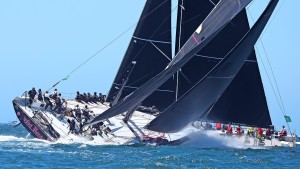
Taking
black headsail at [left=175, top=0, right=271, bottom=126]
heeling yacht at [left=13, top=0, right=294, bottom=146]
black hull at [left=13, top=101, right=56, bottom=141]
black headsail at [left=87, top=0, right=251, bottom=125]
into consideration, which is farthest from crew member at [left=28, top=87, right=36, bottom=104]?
black headsail at [left=175, top=0, right=271, bottom=126]

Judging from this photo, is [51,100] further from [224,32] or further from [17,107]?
[224,32]

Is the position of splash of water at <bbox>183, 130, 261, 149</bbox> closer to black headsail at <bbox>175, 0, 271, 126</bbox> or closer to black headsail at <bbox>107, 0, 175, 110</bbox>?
black headsail at <bbox>175, 0, 271, 126</bbox>

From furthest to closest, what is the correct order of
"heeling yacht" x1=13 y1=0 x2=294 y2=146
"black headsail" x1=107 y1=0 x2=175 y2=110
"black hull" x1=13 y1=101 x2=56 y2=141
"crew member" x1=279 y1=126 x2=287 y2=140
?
1. "black headsail" x1=107 y1=0 x2=175 y2=110
2. "crew member" x1=279 y1=126 x2=287 y2=140
3. "black hull" x1=13 y1=101 x2=56 y2=141
4. "heeling yacht" x1=13 y1=0 x2=294 y2=146

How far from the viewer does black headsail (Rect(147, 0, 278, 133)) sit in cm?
4894

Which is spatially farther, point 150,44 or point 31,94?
point 150,44

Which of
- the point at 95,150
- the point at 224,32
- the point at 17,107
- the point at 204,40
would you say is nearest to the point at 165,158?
the point at 95,150

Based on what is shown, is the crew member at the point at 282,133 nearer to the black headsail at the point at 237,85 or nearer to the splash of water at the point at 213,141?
the black headsail at the point at 237,85

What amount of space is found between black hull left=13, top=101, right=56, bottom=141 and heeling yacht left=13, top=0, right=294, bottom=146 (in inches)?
2.4

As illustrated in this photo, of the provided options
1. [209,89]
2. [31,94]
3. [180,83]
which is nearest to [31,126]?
[31,94]

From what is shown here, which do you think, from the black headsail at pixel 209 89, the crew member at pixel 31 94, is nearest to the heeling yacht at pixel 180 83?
the black headsail at pixel 209 89

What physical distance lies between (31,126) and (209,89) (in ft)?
40.2

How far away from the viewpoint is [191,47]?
52875 millimetres

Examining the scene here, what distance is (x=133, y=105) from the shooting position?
164ft

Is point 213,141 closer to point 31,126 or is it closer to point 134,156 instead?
point 134,156
